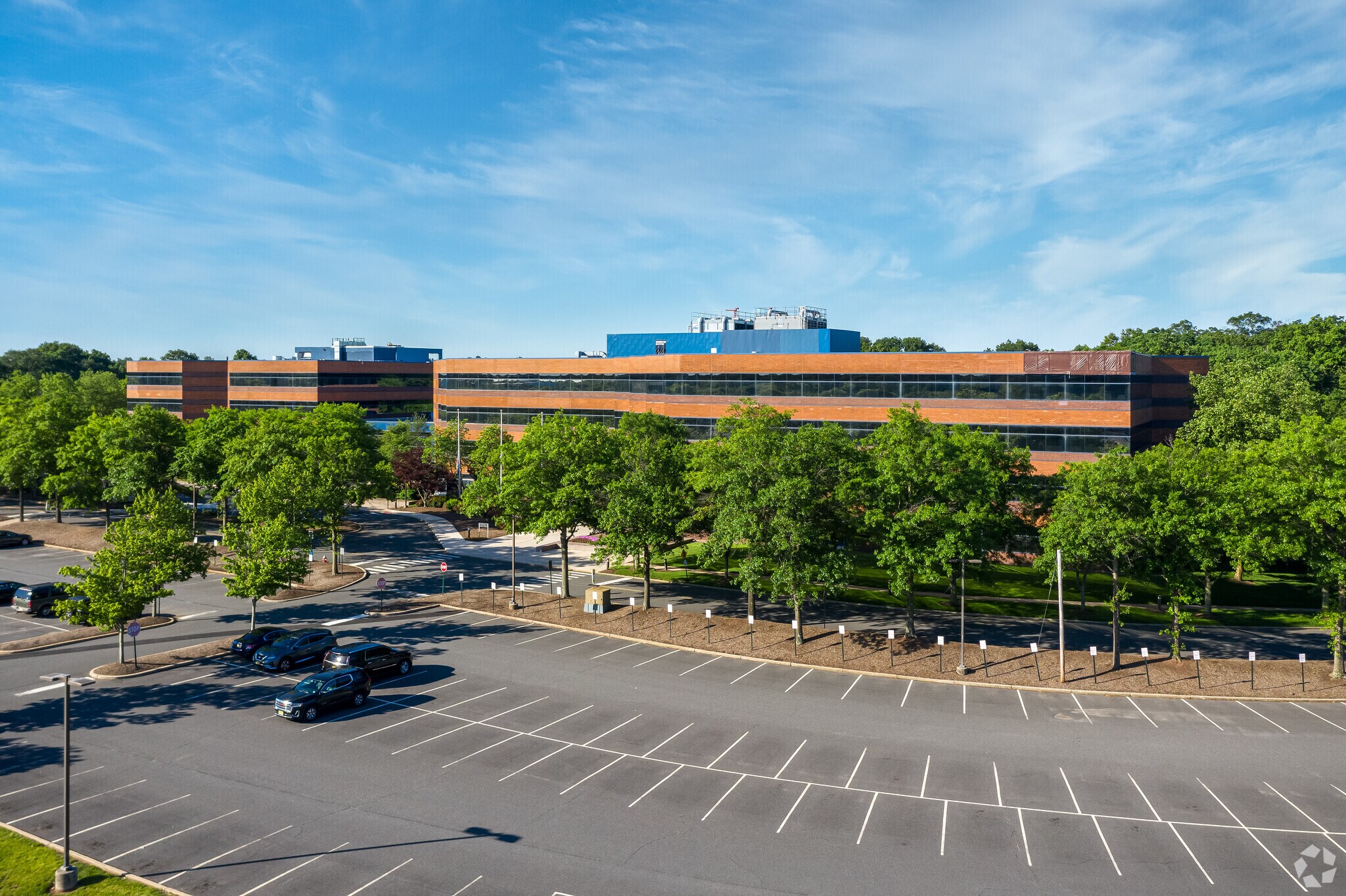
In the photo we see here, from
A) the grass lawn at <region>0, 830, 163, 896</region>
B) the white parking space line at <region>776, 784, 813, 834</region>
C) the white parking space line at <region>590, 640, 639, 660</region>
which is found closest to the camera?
the grass lawn at <region>0, 830, 163, 896</region>

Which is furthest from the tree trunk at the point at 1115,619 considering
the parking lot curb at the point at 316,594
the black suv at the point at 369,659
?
the parking lot curb at the point at 316,594

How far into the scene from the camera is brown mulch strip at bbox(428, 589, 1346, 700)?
36000 millimetres

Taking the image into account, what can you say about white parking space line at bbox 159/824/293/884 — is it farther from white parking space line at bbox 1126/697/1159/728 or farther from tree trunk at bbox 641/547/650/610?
white parking space line at bbox 1126/697/1159/728

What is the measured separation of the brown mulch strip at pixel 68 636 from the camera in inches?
1597

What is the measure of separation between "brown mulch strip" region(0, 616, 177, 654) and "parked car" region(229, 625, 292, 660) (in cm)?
606

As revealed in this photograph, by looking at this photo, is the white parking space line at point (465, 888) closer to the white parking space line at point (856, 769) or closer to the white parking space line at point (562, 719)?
the white parking space line at point (562, 719)

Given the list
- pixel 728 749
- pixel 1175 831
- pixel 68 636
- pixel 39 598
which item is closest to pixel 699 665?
pixel 728 749

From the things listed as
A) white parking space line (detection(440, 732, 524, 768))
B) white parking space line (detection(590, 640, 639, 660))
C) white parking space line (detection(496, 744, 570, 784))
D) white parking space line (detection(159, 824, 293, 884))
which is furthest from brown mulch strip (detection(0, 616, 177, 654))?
white parking space line (detection(496, 744, 570, 784))

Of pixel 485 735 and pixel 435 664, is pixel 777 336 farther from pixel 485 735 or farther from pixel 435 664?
pixel 485 735

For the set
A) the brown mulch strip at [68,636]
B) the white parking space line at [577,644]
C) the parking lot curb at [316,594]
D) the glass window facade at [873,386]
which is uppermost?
the glass window facade at [873,386]

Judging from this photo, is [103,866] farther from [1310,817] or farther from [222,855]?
[1310,817]

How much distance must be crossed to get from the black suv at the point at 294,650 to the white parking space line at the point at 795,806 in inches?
1002

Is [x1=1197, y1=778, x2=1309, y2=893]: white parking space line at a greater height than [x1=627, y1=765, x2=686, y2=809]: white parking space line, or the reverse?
[x1=627, y1=765, x2=686, y2=809]: white parking space line

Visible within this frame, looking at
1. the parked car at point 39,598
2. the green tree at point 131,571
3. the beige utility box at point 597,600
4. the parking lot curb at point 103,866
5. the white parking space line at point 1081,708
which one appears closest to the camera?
the parking lot curb at point 103,866
